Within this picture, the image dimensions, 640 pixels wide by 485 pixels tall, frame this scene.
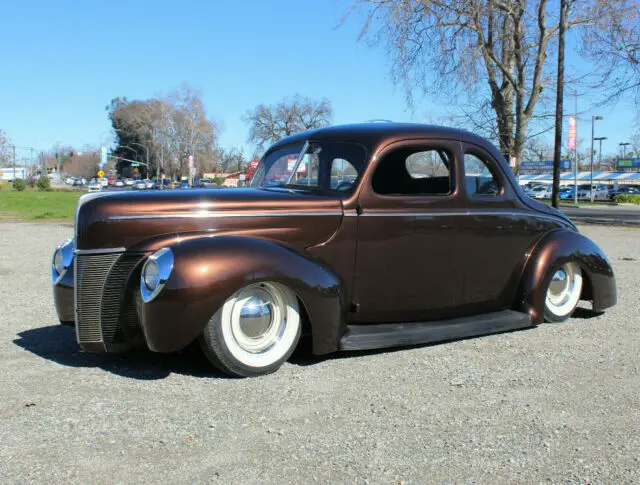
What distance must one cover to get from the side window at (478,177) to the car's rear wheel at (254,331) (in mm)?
1931

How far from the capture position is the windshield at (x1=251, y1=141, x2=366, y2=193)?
459 centimetres

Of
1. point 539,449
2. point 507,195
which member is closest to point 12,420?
point 539,449

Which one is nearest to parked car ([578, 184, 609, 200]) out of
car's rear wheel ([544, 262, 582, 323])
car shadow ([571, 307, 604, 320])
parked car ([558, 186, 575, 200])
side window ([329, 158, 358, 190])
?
parked car ([558, 186, 575, 200])

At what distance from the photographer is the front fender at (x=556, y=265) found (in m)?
5.17

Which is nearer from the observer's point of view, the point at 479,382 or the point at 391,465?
the point at 391,465

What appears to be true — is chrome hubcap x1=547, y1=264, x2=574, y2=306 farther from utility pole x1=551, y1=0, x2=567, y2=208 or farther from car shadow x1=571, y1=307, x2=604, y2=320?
utility pole x1=551, y1=0, x2=567, y2=208

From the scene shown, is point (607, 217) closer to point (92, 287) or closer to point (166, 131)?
point (92, 287)

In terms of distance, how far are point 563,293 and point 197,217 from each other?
11.9ft

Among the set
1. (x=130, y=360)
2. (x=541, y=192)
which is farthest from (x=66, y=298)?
(x=541, y=192)

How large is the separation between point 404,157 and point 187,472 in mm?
3118

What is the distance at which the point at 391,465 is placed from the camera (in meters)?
2.73

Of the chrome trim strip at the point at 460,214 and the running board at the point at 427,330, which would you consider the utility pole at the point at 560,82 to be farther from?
the running board at the point at 427,330

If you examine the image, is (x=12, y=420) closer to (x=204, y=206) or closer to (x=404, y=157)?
(x=204, y=206)

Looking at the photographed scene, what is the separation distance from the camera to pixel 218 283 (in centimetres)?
359
